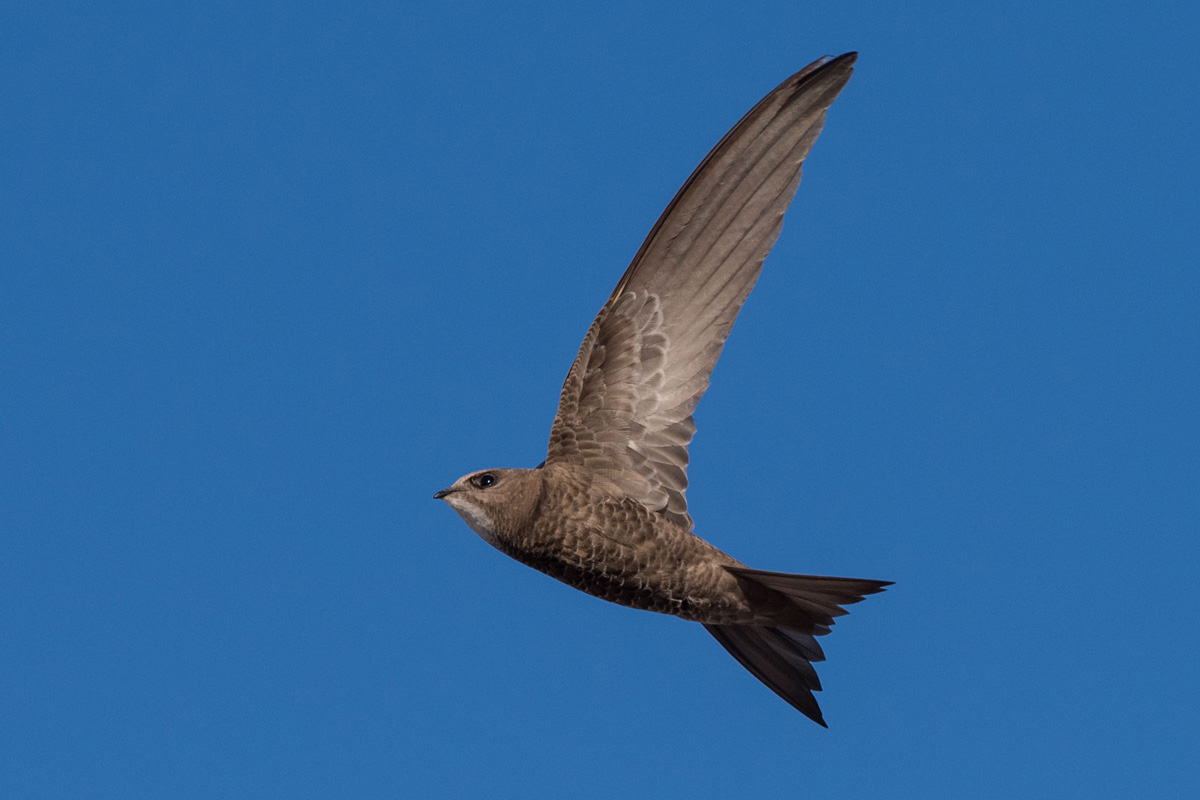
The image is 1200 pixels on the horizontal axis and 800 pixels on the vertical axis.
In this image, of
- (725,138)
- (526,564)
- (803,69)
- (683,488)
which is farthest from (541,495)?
(803,69)

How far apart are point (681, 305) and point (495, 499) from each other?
3.39ft

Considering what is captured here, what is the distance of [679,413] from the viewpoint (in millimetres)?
5148

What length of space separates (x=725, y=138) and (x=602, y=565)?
1554mm

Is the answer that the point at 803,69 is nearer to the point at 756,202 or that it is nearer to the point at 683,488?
the point at 756,202

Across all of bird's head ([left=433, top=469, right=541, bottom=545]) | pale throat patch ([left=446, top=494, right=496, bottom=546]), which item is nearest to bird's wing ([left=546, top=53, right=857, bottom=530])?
bird's head ([left=433, top=469, right=541, bottom=545])

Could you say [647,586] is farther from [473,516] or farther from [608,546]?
[473,516]

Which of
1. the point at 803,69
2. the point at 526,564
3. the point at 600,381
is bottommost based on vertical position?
the point at 526,564

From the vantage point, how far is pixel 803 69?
5043mm

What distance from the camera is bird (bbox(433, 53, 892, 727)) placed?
4.85 metres

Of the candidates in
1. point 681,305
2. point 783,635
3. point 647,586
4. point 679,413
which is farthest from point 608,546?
point 681,305

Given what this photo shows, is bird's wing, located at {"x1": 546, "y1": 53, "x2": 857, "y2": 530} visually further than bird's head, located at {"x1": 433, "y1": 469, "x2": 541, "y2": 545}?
Yes

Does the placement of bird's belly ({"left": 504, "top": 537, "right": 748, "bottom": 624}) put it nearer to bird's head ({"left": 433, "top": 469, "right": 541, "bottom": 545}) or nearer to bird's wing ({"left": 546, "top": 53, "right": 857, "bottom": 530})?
bird's head ({"left": 433, "top": 469, "right": 541, "bottom": 545})

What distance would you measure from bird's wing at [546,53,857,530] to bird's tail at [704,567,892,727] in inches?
17.1

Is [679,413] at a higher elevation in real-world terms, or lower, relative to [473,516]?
higher
